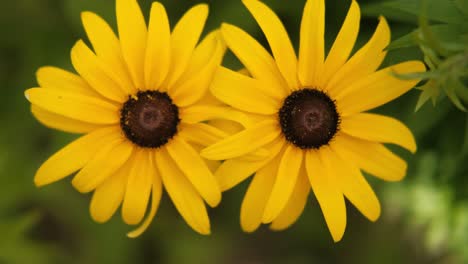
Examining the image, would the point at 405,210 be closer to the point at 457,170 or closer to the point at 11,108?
the point at 457,170

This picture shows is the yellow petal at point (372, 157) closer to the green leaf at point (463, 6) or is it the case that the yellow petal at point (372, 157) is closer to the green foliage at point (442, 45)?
the green foliage at point (442, 45)

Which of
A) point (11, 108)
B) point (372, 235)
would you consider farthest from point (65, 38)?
point (372, 235)

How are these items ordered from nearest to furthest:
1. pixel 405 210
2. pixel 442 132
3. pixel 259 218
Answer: pixel 259 218 → pixel 442 132 → pixel 405 210

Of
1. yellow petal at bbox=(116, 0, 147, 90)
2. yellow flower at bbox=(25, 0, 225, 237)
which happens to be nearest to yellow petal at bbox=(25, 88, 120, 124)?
yellow flower at bbox=(25, 0, 225, 237)

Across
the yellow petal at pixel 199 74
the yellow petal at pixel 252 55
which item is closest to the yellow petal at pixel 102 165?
the yellow petal at pixel 199 74

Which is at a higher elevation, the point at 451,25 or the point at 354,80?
the point at 451,25

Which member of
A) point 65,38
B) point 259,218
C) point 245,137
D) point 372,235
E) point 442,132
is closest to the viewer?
point 245,137

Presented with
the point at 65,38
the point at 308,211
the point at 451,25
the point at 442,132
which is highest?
the point at 451,25

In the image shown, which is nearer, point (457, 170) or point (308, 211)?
point (457, 170)
